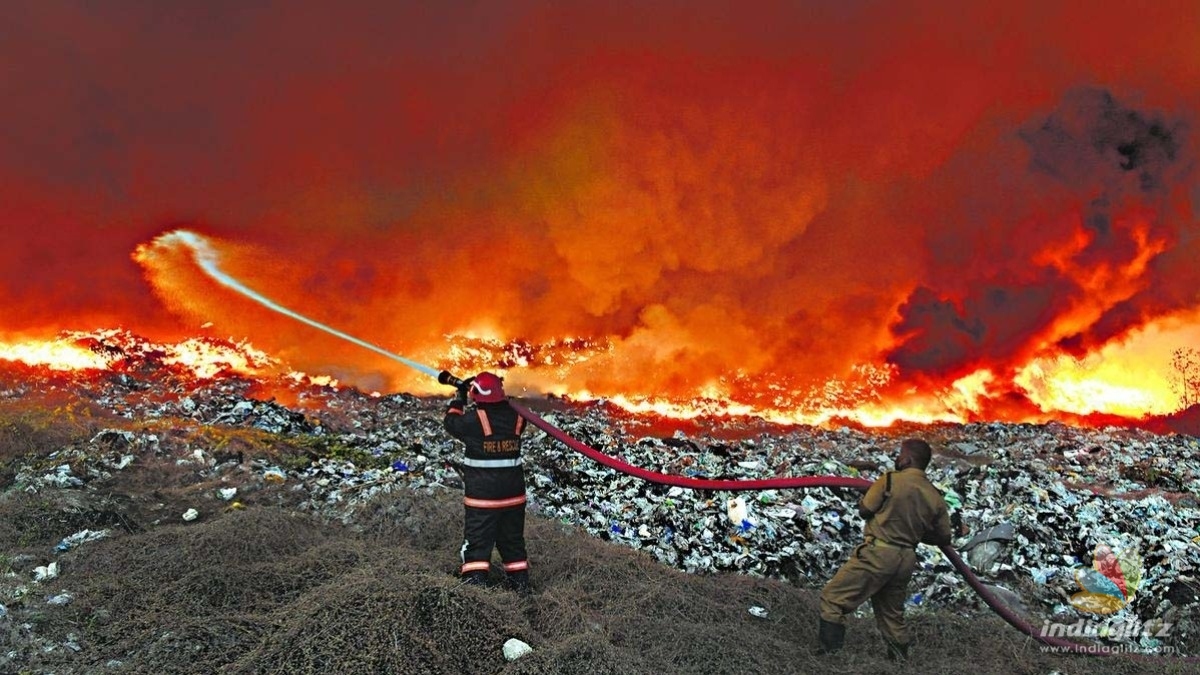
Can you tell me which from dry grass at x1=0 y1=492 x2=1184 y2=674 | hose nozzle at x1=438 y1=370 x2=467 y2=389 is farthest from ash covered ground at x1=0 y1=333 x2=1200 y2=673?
hose nozzle at x1=438 y1=370 x2=467 y2=389

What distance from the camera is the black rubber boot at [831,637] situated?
519cm

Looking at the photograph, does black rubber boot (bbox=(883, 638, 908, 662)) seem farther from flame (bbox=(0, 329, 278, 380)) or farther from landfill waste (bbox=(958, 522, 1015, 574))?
flame (bbox=(0, 329, 278, 380))

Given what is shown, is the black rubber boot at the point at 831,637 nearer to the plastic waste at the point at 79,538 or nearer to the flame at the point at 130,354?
the plastic waste at the point at 79,538

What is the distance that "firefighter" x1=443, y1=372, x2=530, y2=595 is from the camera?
5531mm

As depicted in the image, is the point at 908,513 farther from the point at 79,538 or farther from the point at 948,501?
the point at 79,538

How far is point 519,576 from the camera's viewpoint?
18.7ft

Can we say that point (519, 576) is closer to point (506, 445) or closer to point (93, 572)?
point (506, 445)

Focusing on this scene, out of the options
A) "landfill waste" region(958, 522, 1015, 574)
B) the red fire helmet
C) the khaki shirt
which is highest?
the red fire helmet

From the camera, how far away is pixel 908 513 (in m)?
5.15

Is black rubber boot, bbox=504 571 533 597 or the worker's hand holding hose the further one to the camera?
the worker's hand holding hose

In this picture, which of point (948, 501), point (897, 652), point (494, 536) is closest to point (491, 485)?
point (494, 536)

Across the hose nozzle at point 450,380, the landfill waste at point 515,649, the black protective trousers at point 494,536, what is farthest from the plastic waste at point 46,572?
the landfill waste at point 515,649

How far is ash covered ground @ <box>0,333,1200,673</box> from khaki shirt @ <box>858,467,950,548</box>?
3.07 ft

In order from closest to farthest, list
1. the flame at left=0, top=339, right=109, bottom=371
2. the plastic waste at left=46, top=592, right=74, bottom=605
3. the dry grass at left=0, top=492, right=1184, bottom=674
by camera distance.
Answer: the dry grass at left=0, top=492, right=1184, bottom=674
the plastic waste at left=46, top=592, right=74, bottom=605
the flame at left=0, top=339, right=109, bottom=371
